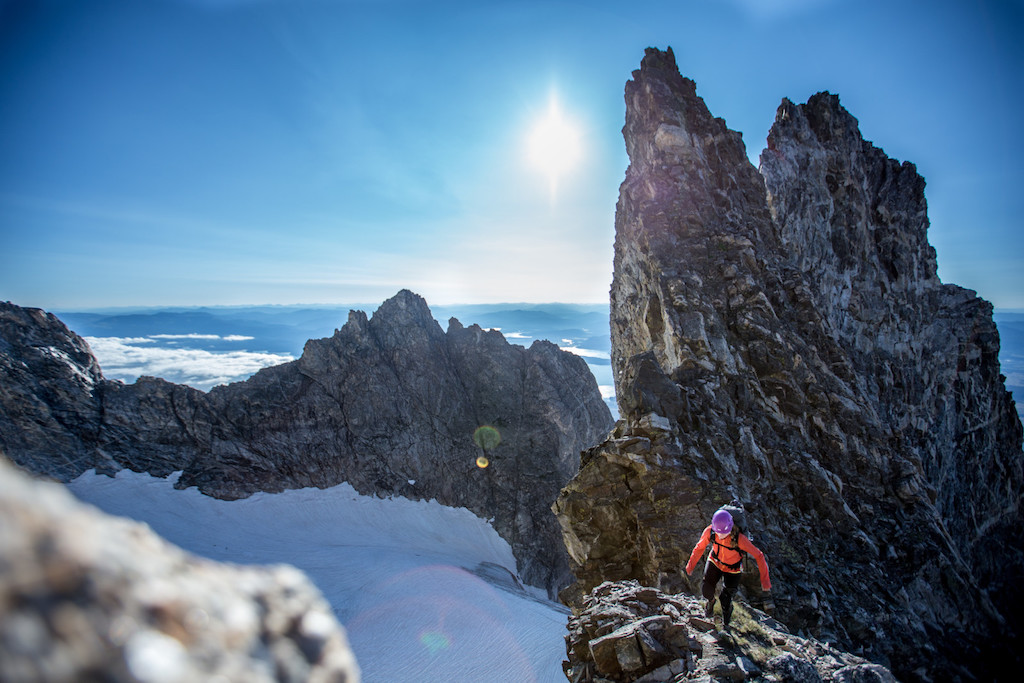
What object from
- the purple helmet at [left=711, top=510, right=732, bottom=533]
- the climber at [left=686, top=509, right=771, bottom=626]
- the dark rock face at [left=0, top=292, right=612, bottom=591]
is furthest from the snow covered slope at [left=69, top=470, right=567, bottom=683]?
the purple helmet at [left=711, top=510, right=732, bottom=533]

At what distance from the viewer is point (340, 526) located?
4659 centimetres

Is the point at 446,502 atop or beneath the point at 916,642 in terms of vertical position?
beneath

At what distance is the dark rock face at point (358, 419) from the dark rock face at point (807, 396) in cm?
2644

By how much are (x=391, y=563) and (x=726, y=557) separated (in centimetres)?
3801

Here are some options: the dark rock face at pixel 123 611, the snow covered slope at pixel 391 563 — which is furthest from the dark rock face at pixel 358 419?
the dark rock face at pixel 123 611

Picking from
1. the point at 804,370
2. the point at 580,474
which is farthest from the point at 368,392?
the point at 804,370

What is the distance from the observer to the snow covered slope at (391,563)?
2438 cm

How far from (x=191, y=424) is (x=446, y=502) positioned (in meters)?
29.1

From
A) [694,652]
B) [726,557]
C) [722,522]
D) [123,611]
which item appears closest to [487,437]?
[726,557]

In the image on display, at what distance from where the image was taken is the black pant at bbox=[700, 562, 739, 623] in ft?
30.5

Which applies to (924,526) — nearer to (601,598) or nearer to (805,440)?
(805,440)

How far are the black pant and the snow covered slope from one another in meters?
15.6

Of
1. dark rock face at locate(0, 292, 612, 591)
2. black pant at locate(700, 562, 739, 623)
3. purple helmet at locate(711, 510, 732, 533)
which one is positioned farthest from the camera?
dark rock face at locate(0, 292, 612, 591)

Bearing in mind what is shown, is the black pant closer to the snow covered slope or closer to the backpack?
the backpack
